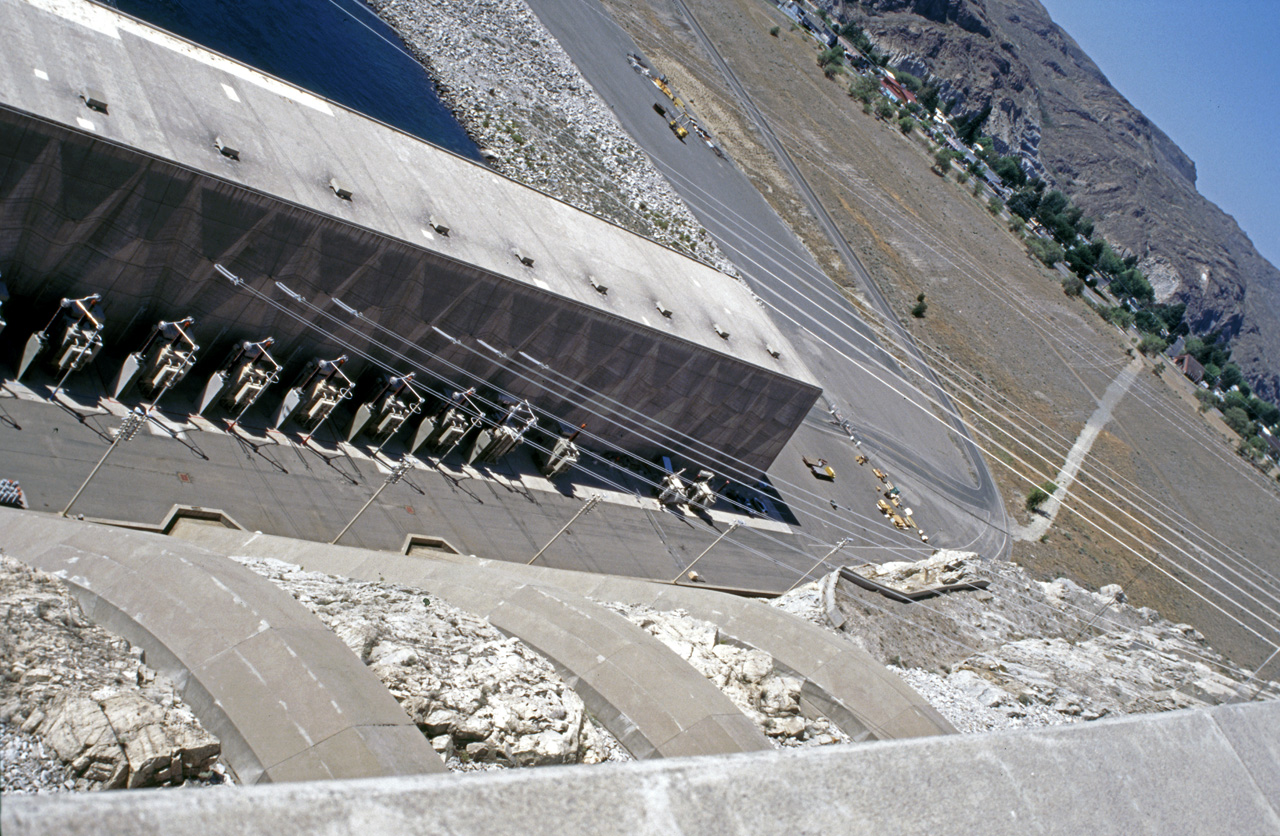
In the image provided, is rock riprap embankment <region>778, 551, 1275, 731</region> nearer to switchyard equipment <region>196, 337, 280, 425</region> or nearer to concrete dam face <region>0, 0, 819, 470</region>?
concrete dam face <region>0, 0, 819, 470</region>

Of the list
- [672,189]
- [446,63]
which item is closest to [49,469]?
[446,63]

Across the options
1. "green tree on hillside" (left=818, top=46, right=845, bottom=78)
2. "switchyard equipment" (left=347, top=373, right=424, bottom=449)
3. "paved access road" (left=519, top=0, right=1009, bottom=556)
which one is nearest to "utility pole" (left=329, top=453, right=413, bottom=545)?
"switchyard equipment" (left=347, top=373, right=424, bottom=449)

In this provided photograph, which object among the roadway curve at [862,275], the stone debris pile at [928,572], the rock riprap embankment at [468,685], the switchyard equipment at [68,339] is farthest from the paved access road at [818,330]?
the rock riprap embankment at [468,685]

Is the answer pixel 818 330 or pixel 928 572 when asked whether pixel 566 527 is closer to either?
pixel 928 572

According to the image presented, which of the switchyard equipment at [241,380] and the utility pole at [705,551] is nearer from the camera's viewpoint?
the switchyard equipment at [241,380]

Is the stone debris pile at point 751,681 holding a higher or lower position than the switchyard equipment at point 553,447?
higher

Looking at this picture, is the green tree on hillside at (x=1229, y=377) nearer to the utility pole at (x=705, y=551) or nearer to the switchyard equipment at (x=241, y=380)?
the utility pole at (x=705, y=551)

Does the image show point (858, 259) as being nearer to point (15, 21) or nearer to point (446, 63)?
point (446, 63)
